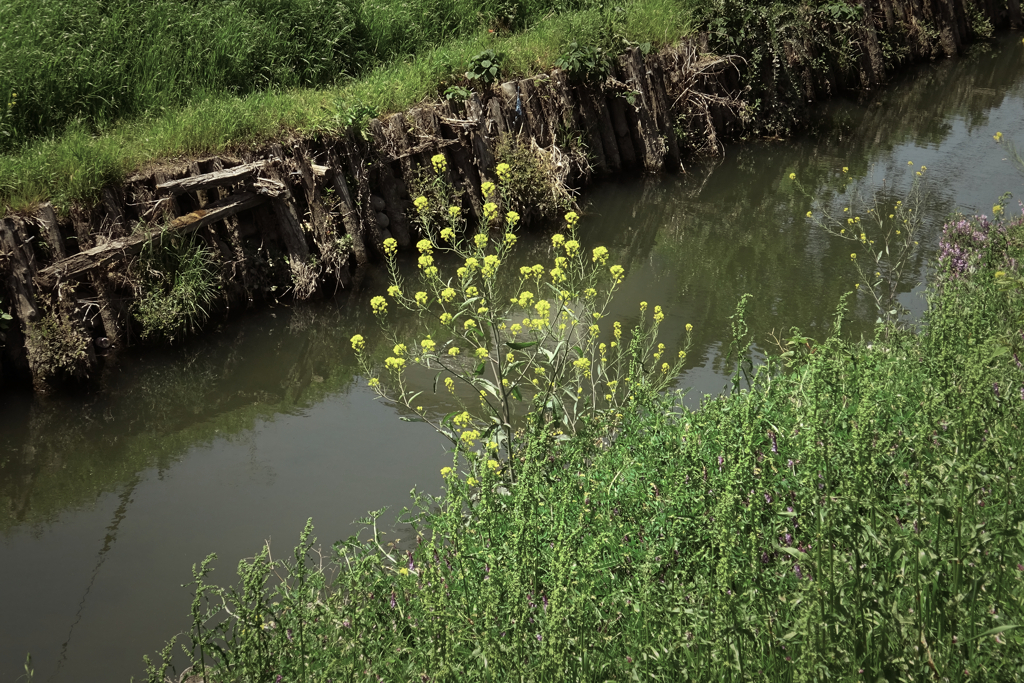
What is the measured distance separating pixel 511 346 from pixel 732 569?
2.20m

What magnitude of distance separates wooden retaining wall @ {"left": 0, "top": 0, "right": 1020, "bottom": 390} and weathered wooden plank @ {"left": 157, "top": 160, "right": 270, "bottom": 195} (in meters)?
0.01

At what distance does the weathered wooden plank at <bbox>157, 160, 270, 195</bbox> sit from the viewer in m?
7.25

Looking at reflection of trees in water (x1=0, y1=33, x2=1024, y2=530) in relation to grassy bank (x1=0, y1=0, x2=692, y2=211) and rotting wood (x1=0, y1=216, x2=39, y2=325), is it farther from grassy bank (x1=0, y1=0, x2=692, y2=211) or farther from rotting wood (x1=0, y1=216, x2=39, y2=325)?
grassy bank (x1=0, y1=0, x2=692, y2=211)

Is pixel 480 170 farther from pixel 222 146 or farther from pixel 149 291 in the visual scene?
Answer: pixel 149 291

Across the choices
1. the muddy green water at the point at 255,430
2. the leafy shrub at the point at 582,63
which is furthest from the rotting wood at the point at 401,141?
the leafy shrub at the point at 582,63

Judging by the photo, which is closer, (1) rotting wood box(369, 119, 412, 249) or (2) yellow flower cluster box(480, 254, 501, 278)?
(2) yellow flower cluster box(480, 254, 501, 278)

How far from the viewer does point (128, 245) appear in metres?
→ 6.95

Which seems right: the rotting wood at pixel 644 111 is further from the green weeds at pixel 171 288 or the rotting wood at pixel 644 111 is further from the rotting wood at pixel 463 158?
the green weeds at pixel 171 288

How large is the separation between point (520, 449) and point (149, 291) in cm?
412

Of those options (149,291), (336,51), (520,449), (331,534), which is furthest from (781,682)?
(336,51)

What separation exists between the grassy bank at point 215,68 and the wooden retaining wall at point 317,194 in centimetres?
30

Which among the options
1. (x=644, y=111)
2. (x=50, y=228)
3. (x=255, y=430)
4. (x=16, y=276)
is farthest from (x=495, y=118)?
(x=16, y=276)

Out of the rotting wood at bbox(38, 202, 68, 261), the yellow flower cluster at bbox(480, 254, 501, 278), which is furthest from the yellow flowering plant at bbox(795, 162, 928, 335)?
the rotting wood at bbox(38, 202, 68, 261)

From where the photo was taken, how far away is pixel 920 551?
2.22 m
